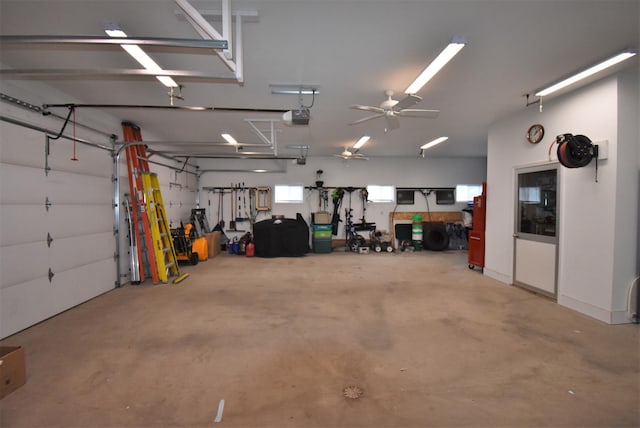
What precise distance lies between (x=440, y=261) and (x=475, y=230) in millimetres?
1416

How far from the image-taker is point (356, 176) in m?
8.91

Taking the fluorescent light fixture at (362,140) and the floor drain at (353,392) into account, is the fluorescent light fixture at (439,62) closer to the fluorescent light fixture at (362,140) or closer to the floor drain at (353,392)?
the fluorescent light fixture at (362,140)

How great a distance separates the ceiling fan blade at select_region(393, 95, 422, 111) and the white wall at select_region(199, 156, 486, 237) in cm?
528

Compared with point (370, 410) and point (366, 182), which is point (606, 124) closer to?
point (370, 410)

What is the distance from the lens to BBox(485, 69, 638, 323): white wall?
10.6ft

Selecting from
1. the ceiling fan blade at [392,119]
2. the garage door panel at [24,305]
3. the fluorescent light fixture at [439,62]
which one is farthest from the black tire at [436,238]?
the garage door panel at [24,305]

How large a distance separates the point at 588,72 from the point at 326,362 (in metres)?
4.32

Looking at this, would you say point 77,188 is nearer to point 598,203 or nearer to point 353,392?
point 353,392

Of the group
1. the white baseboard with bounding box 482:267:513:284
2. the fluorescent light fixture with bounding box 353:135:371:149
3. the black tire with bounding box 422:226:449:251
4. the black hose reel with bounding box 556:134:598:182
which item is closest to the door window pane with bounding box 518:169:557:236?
the black hose reel with bounding box 556:134:598:182

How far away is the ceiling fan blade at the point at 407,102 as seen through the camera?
127 inches

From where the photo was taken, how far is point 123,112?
4492 mm

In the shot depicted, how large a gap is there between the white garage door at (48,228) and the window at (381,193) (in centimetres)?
701

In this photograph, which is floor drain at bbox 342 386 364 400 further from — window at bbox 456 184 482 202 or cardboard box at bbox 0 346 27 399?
window at bbox 456 184 482 202

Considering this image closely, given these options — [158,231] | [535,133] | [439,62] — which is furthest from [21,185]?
[535,133]
